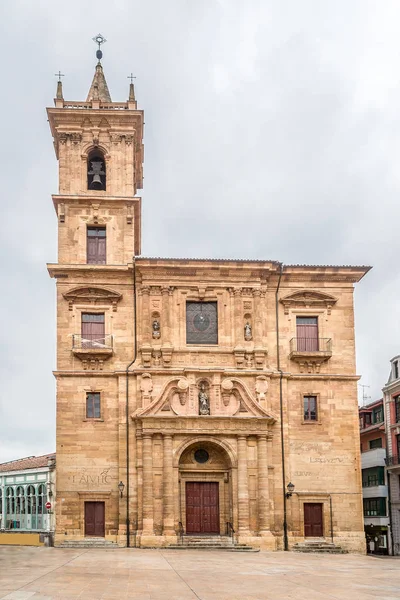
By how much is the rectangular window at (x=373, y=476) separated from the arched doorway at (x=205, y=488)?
65.2 feet

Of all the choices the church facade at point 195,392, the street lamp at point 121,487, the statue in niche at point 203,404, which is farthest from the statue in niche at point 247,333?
the street lamp at point 121,487

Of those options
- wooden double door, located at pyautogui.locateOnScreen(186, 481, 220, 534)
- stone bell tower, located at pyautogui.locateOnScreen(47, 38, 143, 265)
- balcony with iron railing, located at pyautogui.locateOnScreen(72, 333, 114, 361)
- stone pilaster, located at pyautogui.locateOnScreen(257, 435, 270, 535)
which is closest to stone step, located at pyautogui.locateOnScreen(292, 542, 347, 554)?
stone pilaster, located at pyautogui.locateOnScreen(257, 435, 270, 535)

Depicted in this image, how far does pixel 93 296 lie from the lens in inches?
1743

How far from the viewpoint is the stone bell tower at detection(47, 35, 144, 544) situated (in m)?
42.0

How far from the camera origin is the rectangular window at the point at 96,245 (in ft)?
150

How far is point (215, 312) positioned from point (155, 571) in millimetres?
19088

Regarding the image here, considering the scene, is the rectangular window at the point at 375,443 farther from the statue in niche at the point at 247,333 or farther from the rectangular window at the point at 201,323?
the rectangular window at the point at 201,323

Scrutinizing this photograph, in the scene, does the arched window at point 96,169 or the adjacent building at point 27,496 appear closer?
the arched window at point 96,169

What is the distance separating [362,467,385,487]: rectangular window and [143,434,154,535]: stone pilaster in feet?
76.9

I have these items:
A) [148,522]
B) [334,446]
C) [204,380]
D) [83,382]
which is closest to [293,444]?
[334,446]

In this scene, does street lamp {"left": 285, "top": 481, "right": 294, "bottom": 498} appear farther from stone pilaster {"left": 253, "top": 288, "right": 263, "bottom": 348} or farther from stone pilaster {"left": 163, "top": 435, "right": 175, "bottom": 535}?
stone pilaster {"left": 253, "top": 288, "right": 263, "bottom": 348}

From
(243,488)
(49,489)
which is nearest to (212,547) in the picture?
(243,488)

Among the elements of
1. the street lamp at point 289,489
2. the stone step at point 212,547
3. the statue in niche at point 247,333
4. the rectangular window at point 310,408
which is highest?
the statue in niche at point 247,333

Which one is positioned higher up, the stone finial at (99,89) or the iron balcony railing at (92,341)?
the stone finial at (99,89)
